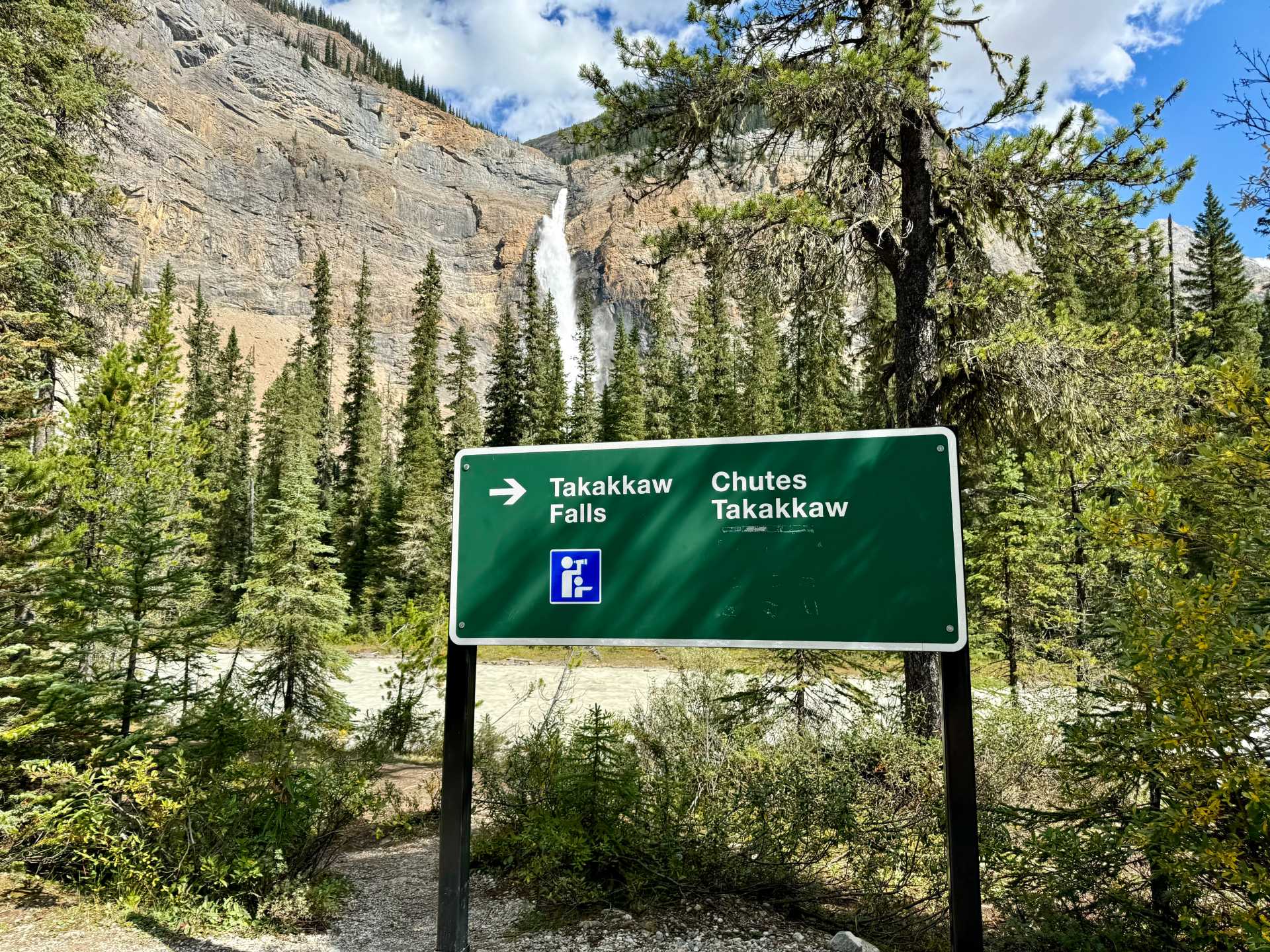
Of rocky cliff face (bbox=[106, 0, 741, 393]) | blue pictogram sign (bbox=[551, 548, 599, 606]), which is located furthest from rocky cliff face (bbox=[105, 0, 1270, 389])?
blue pictogram sign (bbox=[551, 548, 599, 606])

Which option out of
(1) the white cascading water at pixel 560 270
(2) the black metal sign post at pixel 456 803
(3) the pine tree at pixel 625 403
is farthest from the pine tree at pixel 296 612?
(1) the white cascading water at pixel 560 270

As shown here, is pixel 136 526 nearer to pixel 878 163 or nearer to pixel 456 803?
pixel 456 803

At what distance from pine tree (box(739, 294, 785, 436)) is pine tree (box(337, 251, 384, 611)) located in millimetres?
21525

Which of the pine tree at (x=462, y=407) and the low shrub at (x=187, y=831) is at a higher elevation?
the pine tree at (x=462, y=407)

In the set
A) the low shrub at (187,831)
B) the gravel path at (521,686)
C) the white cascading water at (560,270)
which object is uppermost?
the white cascading water at (560,270)

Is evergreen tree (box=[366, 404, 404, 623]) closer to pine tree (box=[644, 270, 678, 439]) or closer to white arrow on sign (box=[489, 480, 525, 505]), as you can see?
pine tree (box=[644, 270, 678, 439])

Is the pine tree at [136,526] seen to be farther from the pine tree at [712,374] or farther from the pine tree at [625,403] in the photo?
the pine tree at [712,374]

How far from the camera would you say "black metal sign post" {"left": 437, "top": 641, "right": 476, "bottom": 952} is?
3.08 m

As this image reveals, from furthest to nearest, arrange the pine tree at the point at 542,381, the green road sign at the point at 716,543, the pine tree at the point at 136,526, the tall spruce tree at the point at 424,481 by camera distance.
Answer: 1. the pine tree at the point at 542,381
2. the tall spruce tree at the point at 424,481
3. the pine tree at the point at 136,526
4. the green road sign at the point at 716,543

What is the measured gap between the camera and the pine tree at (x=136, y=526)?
17.8 feet

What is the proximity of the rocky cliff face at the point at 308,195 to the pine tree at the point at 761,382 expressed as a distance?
5049 centimetres

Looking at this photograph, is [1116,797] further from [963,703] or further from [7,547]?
[7,547]

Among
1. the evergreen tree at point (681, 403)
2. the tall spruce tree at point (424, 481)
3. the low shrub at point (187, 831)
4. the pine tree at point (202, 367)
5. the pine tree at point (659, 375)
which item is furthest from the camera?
the pine tree at point (202, 367)

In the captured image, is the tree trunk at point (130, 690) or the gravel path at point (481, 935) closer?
the gravel path at point (481, 935)
